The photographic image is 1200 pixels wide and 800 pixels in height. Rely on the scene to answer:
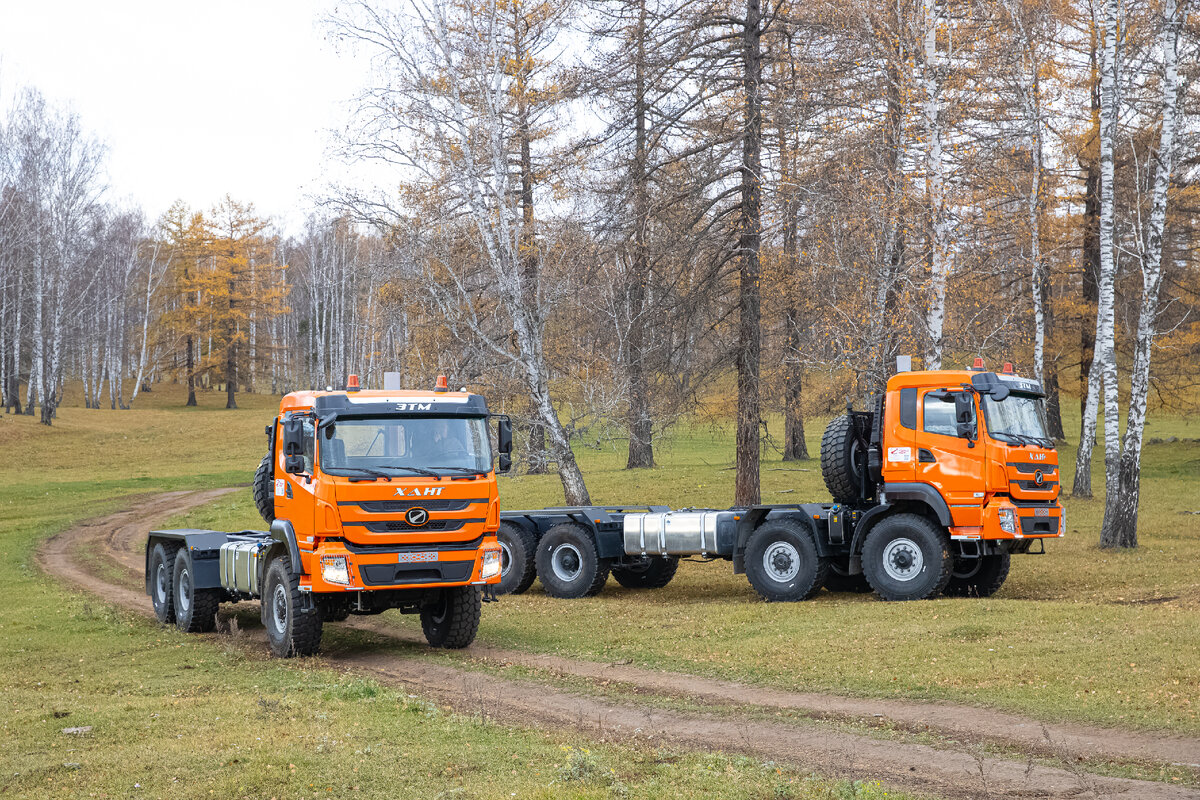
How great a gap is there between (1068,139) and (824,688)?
25838 millimetres

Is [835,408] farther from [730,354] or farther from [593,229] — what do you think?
[593,229]

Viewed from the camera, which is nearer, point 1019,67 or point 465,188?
point 465,188

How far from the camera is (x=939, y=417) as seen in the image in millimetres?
14961

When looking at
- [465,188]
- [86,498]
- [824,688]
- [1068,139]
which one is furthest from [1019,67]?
[86,498]

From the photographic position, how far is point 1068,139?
31.1 m

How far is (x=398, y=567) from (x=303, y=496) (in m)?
1.39

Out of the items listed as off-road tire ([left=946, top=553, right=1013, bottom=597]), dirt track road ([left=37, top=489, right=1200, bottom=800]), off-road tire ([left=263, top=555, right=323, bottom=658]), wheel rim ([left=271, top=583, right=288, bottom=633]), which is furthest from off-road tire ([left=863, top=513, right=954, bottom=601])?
wheel rim ([left=271, top=583, right=288, bottom=633])

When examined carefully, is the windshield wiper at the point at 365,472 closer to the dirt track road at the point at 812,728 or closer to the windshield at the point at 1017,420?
the dirt track road at the point at 812,728

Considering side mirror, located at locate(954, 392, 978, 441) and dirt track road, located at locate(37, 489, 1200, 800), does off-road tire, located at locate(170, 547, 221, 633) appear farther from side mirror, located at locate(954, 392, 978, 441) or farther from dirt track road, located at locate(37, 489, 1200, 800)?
side mirror, located at locate(954, 392, 978, 441)

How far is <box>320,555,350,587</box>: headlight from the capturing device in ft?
38.7

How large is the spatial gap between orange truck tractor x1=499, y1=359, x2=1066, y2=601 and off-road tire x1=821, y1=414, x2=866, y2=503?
19 millimetres

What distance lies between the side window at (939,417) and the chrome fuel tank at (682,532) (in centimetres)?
322

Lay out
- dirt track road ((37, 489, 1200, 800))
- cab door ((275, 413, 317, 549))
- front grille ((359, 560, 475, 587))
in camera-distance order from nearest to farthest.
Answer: dirt track road ((37, 489, 1200, 800)) → front grille ((359, 560, 475, 587)) → cab door ((275, 413, 317, 549))

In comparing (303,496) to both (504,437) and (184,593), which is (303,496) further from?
(184,593)
